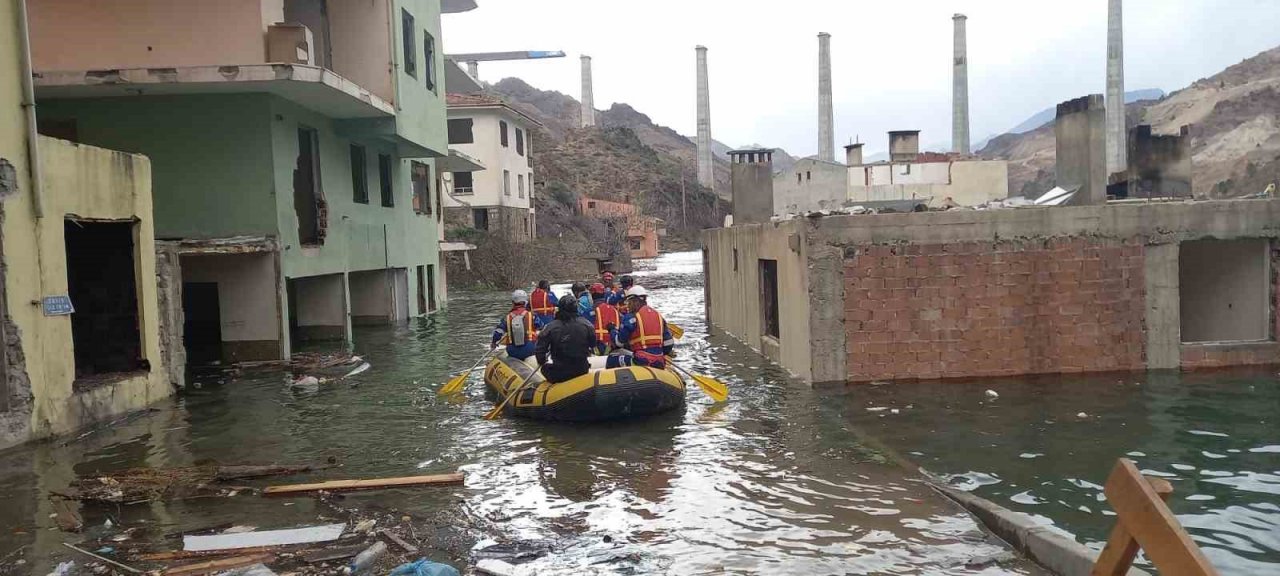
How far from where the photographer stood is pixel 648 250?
65.1 m

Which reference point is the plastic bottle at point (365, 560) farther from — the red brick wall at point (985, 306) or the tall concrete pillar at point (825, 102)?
the tall concrete pillar at point (825, 102)

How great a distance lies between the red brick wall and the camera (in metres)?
13.8

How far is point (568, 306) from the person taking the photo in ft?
40.0

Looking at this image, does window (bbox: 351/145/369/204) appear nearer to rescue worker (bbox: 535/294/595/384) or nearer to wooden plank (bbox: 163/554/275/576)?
rescue worker (bbox: 535/294/595/384)

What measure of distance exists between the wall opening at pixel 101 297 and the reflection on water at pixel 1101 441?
10956 millimetres

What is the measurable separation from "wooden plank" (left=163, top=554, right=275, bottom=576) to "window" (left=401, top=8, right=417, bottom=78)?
A: 1724 cm

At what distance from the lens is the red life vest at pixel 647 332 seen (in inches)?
509

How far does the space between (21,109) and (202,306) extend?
11.8m

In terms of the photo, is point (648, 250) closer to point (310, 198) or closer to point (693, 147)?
point (310, 198)

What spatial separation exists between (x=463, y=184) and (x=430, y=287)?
61.8ft

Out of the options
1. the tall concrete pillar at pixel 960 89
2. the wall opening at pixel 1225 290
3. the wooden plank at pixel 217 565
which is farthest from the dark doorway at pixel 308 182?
the tall concrete pillar at pixel 960 89

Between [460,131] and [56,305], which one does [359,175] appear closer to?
[56,305]

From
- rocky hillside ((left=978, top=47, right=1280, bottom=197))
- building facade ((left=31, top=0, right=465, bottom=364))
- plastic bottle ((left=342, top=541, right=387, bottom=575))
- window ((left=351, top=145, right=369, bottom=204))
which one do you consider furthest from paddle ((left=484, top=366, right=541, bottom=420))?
rocky hillside ((left=978, top=47, right=1280, bottom=197))

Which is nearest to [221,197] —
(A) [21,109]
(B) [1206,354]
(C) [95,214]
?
(C) [95,214]
